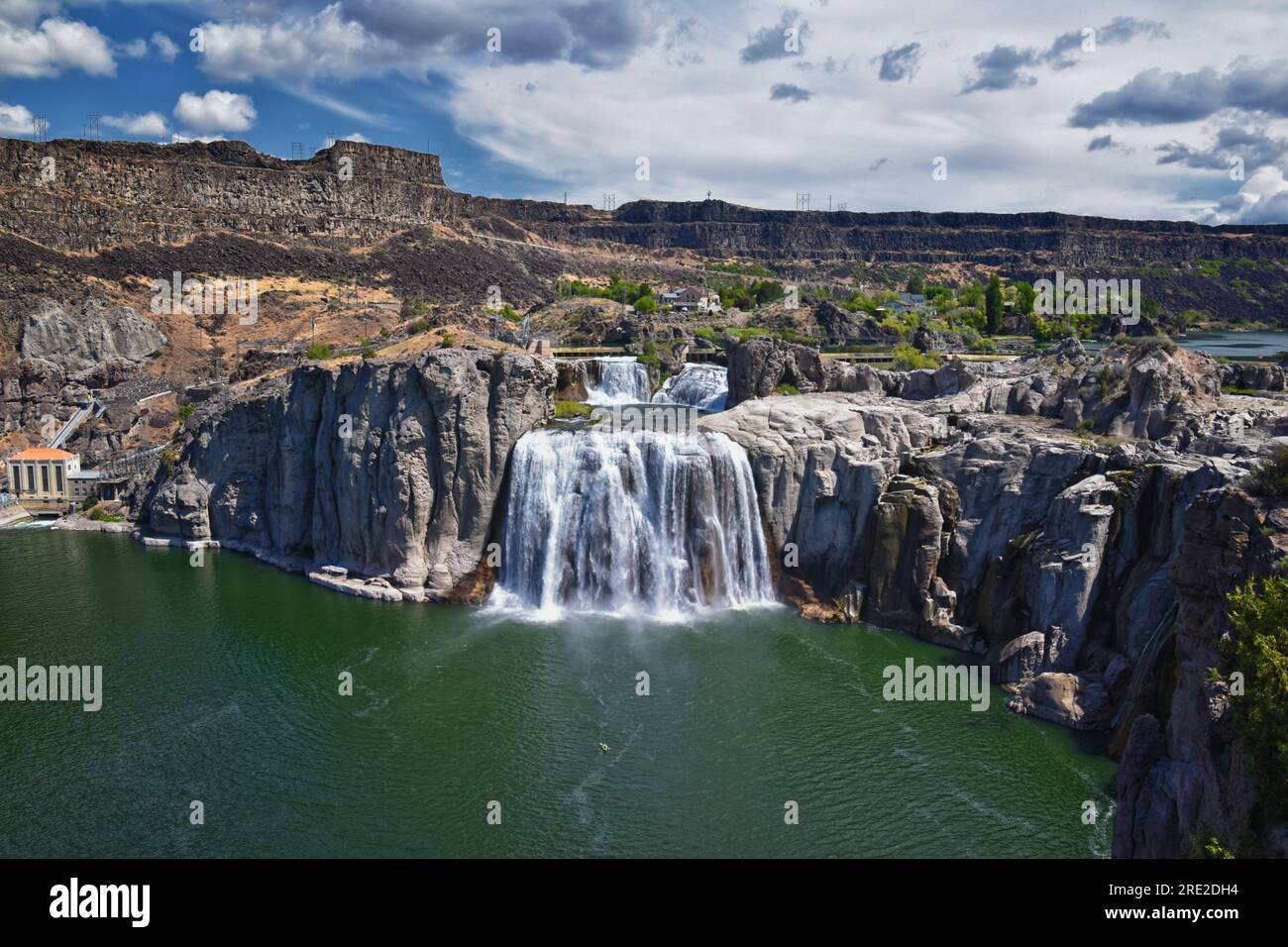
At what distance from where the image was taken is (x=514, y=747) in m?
27.2

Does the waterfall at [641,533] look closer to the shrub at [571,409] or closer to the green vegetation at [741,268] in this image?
the shrub at [571,409]

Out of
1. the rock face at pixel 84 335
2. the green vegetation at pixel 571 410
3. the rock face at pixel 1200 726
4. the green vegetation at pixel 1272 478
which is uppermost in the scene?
the rock face at pixel 84 335

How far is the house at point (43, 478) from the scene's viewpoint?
5525cm

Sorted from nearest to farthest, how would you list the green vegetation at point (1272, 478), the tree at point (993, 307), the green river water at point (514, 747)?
the green vegetation at point (1272, 478)
the green river water at point (514, 747)
the tree at point (993, 307)

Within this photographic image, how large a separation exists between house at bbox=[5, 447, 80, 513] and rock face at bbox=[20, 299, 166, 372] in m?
18.0

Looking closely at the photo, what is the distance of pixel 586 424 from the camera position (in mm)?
43906

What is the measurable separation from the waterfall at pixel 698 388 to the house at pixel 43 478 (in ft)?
115

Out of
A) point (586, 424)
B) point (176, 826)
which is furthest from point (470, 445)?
point (176, 826)

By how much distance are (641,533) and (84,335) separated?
185 ft

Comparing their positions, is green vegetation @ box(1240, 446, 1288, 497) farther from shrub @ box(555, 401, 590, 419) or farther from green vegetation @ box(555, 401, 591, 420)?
shrub @ box(555, 401, 590, 419)

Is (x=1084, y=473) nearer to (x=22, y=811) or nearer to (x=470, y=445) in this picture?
(x=470, y=445)

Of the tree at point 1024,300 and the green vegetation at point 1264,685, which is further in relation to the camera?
the tree at point 1024,300

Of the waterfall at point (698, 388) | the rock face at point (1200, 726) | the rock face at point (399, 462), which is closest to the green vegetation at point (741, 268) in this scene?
the waterfall at point (698, 388)
